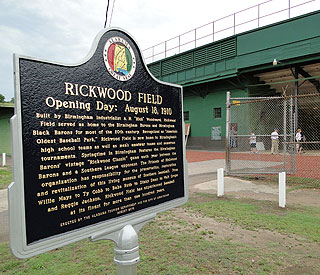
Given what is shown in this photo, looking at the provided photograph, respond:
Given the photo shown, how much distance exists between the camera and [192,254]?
3.66 m

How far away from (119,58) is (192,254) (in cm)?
282

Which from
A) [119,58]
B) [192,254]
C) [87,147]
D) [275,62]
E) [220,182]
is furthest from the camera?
[275,62]

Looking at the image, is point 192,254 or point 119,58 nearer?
point 119,58

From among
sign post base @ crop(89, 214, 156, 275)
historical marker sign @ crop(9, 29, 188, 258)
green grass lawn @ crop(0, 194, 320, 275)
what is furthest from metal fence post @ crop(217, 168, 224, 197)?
sign post base @ crop(89, 214, 156, 275)

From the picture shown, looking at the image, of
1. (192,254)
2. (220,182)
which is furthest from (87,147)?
(220,182)

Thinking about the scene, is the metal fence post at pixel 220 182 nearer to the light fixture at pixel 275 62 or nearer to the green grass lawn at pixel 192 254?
the green grass lawn at pixel 192 254

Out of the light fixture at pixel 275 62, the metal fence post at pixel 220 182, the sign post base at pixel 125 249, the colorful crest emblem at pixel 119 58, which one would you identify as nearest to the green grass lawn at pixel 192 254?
the sign post base at pixel 125 249

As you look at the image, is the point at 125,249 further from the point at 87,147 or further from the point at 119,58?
the point at 119,58

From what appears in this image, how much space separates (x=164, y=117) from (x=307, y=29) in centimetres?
1714

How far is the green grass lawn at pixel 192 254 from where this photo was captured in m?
3.27

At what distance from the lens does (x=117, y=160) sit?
222cm

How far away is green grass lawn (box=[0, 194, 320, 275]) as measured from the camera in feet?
10.7

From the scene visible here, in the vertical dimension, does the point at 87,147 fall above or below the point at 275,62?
below

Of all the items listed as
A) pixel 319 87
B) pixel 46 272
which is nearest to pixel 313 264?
A: pixel 46 272
